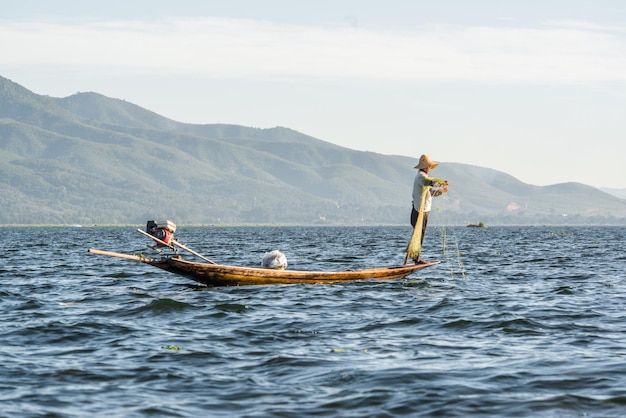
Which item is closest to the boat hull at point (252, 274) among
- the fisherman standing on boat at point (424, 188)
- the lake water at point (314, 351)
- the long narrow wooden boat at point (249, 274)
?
the long narrow wooden boat at point (249, 274)

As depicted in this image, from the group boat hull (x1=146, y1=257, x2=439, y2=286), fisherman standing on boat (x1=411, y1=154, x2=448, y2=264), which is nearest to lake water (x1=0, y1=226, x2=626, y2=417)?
boat hull (x1=146, y1=257, x2=439, y2=286)

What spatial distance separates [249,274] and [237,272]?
15.5 inches

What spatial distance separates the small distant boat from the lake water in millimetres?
325

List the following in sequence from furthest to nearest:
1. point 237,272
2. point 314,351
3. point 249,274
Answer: point 249,274 < point 237,272 < point 314,351

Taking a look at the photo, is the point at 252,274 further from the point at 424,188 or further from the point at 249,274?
the point at 424,188

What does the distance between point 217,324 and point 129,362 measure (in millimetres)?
5069

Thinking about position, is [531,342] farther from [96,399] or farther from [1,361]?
[1,361]

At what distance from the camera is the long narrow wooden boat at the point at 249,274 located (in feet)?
91.6

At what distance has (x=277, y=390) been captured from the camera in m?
14.5

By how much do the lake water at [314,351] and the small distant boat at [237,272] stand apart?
33 cm

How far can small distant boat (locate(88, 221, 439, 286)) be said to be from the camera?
27506 mm

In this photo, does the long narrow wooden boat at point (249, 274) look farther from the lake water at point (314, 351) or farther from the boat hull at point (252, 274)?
the lake water at point (314, 351)

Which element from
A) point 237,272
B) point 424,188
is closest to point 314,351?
point 237,272

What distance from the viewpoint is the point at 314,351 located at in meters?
17.9
